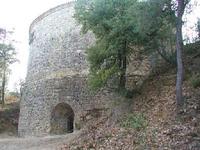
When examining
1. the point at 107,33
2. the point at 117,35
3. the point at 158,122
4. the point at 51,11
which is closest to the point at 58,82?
the point at 51,11

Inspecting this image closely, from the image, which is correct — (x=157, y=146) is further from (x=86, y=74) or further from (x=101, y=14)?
(x=86, y=74)

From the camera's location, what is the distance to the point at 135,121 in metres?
13.6

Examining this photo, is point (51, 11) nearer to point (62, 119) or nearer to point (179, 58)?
point (62, 119)

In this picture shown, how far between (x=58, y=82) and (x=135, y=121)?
8.96m

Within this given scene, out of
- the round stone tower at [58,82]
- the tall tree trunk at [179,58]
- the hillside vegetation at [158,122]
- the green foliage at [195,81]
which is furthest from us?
the round stone tower at [58,82]

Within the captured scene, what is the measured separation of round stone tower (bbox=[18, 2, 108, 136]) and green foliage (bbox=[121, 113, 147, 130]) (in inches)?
206

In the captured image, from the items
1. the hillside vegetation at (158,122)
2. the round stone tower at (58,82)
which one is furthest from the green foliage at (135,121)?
the round stone tower at (58,82)

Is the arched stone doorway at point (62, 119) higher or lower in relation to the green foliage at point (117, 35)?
lower

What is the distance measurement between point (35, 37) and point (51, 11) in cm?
236

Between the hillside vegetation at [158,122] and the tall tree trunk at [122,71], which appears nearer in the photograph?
the hillside vegetation at [158,122]

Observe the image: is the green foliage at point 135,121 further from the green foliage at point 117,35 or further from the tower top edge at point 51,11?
the tower top edge at point 51,11

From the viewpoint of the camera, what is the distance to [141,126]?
13.0m

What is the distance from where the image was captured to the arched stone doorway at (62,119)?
21209mm

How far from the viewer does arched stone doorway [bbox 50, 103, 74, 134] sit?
2121 cm
